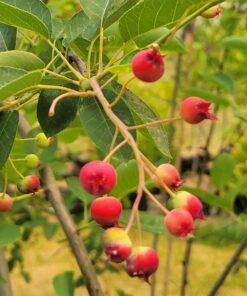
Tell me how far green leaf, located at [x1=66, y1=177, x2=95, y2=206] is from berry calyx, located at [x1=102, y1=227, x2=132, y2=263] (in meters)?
0.81

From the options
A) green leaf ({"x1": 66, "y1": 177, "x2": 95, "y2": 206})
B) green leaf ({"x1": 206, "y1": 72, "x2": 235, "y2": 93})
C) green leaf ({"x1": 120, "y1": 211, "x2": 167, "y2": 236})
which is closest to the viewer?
green leaf ({"x1": 120, "y1": 211, "x2": 167, "y2": 236})

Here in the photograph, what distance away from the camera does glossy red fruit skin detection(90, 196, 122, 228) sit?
20.3 inches

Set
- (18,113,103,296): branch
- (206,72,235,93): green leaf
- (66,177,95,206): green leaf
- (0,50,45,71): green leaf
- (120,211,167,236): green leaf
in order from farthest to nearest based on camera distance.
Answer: (206,72,235,93): green leaf < (66,177,95,206): green leaf < (120,211,167,236): green leaf < (18,113,103,296): branch < (0,50,45,71): green leaf

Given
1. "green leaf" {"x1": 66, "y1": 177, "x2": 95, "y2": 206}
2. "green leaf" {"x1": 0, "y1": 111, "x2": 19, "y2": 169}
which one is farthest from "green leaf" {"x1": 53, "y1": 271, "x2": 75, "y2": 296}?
"green leaf" {"x1": 0, "y1": 111, "x2": 19, "y2": 169}

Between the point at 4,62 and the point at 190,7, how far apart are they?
0.19 m

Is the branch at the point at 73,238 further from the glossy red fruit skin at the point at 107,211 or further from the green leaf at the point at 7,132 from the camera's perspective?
the glossy red fruit skin at the point at 107,211

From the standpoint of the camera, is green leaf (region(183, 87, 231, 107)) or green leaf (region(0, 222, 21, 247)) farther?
green leaf (region(183, 87, 231, 107))

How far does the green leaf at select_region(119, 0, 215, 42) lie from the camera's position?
0.61 metres

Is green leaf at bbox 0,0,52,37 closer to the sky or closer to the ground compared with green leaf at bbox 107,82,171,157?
closer to the sky

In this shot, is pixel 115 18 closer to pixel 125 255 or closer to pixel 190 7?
pixel 190 7

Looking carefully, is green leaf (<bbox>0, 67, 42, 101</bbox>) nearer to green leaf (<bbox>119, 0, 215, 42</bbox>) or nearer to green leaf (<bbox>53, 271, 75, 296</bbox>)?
green leaf (<bbox>119, 0, 215, 42</bbox>)

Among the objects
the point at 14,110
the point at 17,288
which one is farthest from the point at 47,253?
the point at 14,110

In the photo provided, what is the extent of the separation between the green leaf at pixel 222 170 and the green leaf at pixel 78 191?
1.19 ft

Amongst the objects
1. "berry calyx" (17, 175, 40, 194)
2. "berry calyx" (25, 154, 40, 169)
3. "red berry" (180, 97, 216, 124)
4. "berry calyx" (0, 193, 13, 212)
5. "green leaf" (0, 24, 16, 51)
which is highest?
"green leaf" (0, 24, 16, 51)
